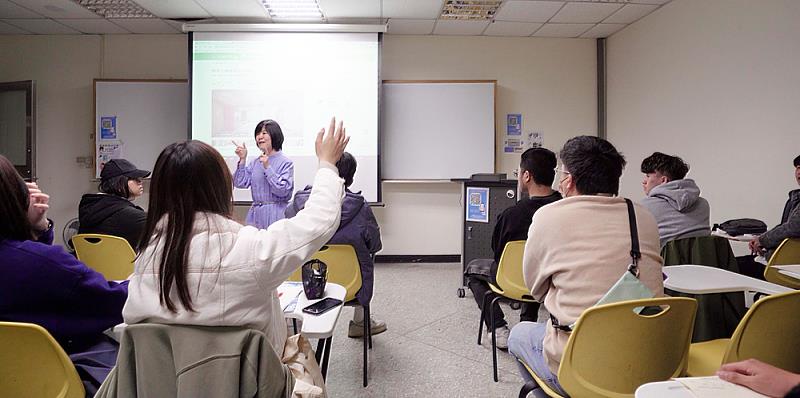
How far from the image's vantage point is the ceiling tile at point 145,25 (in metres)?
4.60

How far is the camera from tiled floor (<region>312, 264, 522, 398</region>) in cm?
221

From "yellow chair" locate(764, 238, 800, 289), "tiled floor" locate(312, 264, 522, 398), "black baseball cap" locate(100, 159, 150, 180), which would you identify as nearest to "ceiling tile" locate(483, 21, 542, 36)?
"tiled floor" locate(312, 264, 522, 398)

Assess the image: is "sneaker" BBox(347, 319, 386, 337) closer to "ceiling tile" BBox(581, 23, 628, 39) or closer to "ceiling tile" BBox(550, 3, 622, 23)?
"ceiling tile" BBox(550, 3, 622, 23)

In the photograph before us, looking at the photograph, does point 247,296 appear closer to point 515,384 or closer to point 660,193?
point 515,384

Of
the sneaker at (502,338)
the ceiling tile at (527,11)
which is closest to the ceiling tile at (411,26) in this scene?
the ceiling tile at (527,11)

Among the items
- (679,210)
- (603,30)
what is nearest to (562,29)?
(603,30)

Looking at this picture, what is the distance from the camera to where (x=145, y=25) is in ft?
15.5

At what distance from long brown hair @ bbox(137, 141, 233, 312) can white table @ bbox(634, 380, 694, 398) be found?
3.04 ft

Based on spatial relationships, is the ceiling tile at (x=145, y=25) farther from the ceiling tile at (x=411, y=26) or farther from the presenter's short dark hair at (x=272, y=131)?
the ceiling tile at (x=411, y=26)

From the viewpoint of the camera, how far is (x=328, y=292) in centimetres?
152

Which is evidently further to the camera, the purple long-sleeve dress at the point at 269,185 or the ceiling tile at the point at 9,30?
the ceiling tile at the point at 9,30

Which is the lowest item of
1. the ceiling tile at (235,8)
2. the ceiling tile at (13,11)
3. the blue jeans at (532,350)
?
the blue jeans at (532,350)

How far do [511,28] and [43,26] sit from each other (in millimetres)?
4955

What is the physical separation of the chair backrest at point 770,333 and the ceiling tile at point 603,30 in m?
4.29
